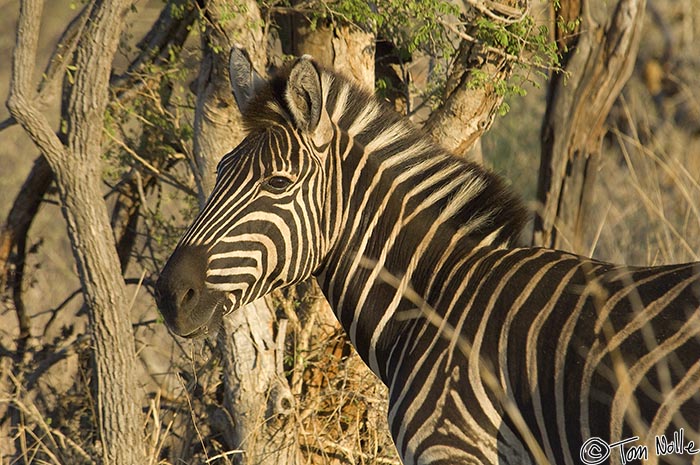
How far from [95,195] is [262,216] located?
4.96 ft

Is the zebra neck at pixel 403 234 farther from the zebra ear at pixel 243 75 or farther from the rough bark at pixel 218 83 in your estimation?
the rough bark at pixel 218 83

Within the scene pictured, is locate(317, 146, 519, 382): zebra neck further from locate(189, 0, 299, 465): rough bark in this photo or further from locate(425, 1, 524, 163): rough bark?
locate(425, 1, 524, 163): rough bark

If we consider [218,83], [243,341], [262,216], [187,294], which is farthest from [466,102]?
[187,294]

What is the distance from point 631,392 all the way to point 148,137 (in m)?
4.47

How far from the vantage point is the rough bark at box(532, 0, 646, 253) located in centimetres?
785

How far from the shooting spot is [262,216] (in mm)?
3564

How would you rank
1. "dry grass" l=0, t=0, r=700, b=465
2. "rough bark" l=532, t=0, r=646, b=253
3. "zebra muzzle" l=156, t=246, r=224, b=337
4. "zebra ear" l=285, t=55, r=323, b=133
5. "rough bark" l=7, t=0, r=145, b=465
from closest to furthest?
"zebra muzzle" l=156, t=246, r=224, b=337
"zebra ear" l=285, t=55, r=323, b=133
"rough bark" l=7, t=0, r=145, b=465
"dry grass" l=0, t=0, r=700, b=465
"rough bark" l=532, t=0, r=646, b=253

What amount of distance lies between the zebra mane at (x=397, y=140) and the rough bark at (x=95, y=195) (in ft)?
4.03

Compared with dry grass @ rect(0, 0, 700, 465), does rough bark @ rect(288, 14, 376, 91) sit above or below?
above

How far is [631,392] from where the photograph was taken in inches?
114

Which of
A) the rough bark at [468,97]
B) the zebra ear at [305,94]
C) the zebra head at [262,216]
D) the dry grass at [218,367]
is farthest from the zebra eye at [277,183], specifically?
the rough bark at [468,97]

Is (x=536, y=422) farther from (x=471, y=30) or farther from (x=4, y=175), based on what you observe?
(x=4, y=175)

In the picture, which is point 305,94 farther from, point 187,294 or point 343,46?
point 343,46

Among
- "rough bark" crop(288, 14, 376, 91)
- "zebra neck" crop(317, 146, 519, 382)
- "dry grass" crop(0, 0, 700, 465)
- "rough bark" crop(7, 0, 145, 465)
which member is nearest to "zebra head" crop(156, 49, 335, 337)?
"zebra neck" crop(317, 146, 519, 382)
